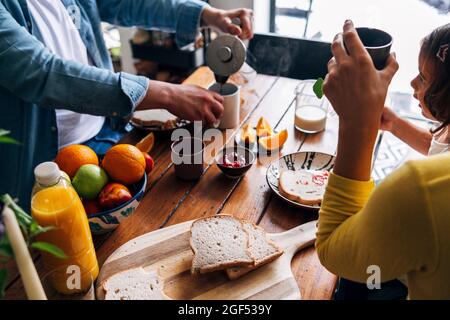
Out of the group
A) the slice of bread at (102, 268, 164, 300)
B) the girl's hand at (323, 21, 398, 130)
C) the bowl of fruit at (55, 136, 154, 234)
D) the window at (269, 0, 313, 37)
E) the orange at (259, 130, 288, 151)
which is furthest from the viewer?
the window at (269, 0, 313, 37)

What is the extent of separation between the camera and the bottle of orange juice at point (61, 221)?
779 mm

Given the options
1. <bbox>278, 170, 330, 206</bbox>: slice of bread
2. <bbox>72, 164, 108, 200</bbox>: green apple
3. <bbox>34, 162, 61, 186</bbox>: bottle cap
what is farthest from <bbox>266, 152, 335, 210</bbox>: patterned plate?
<bbox>34, 162, 61, 186</bbox>: bottle cap

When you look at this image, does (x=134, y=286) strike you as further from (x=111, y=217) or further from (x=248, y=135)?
(x=248, y=135)

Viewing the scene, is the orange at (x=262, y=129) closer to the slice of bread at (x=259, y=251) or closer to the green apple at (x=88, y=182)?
the slice of bread at (x=259, y=251)

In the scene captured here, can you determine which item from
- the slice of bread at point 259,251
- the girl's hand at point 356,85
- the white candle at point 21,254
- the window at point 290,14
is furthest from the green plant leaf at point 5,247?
the window at point 290,14

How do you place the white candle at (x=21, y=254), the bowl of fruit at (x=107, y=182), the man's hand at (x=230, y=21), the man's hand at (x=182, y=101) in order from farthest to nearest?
the man's hand at (x=230, y=21) < the man's hand at (x=182, y=101) < the bowl of fruit at (x=107, y=182) < the white candle at (x=21, y=254)

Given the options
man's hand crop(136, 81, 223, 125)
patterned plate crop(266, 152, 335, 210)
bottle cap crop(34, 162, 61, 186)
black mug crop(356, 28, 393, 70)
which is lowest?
patterned plate crop(266, 152, 335, 210)

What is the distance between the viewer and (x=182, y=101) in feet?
4.06

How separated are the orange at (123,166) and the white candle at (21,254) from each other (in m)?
0.45

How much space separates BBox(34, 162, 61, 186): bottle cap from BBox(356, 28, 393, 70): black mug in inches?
26.9

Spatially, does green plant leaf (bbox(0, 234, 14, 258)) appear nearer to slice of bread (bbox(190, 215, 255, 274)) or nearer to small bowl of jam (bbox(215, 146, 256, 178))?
slice of bread (bbox(190, 215, 255, 274))

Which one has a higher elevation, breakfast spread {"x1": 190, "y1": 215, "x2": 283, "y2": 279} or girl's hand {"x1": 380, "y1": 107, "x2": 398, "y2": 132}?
girl's hand {"x1": 380, "y1": 107, "x2": 398, "y2": 132}

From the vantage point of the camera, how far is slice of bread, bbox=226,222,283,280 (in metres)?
0.90

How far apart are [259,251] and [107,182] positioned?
439mm
